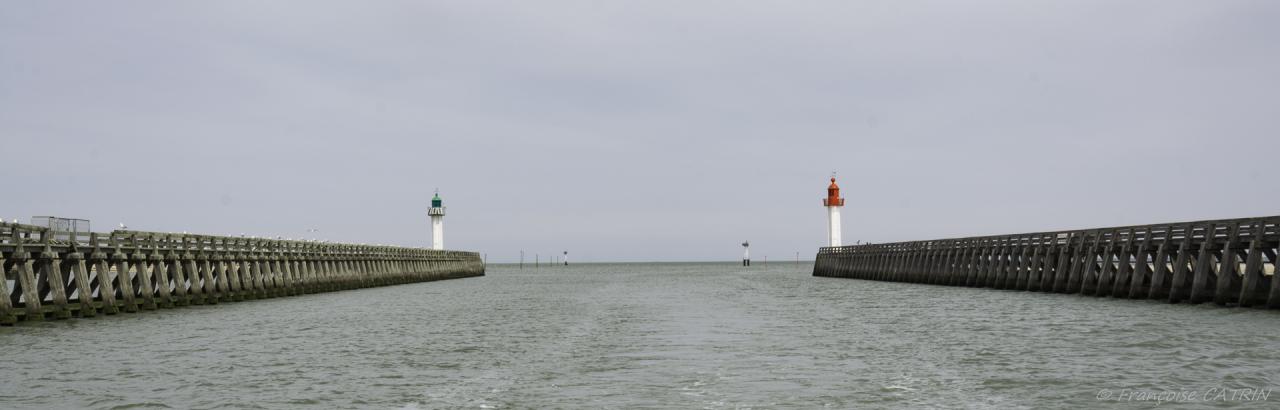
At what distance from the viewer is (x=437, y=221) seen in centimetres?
12550

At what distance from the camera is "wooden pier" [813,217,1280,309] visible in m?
27.7

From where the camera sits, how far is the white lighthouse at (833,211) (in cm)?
10200

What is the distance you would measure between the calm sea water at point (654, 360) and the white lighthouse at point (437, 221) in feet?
311

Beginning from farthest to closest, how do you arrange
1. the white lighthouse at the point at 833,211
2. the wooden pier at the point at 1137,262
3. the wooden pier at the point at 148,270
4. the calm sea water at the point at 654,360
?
the white lighthouse at the point at 833,211
the wooden pier at the point at 1137,262
the wooden pier at the point at 148,270
the calm sea water at the point at 654,360

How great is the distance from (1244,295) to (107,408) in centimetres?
2621

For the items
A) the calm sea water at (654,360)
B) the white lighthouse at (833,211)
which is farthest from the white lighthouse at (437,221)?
the calm sea water at (654,360)

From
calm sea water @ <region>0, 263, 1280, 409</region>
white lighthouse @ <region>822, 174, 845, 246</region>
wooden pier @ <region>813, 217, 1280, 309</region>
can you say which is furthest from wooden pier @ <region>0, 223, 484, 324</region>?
white lighthouse @ <region>822, 174, 845, 246</region>

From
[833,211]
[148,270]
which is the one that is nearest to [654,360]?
[148,270]

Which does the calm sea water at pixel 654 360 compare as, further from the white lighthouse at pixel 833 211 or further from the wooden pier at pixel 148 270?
the white lighthouse at pixel 833 211

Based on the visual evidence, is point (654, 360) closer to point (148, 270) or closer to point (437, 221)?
point (148, 270)

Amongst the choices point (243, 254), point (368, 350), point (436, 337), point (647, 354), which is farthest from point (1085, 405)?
point (243, 254)

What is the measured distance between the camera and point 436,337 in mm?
23141

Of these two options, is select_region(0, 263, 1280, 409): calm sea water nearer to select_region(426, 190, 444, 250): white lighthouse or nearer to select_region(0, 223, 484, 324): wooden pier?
select_region(0, 223, 484, 324): wooden pier

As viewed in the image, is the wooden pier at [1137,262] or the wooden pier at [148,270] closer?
the wooden pier at [148,270]
